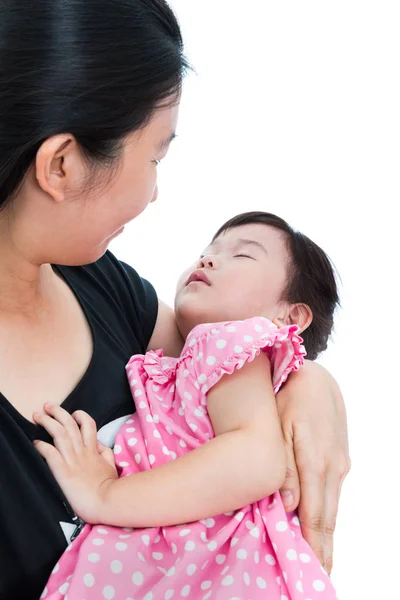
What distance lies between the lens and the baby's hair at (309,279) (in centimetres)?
166

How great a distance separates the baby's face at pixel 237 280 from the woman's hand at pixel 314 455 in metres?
0.21

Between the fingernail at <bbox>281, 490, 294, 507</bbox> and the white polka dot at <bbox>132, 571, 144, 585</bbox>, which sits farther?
the fingernail at <bbox>281, 490, 294, 507</bbox>

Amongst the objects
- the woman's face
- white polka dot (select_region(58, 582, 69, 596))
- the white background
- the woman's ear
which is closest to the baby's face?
the woman's face

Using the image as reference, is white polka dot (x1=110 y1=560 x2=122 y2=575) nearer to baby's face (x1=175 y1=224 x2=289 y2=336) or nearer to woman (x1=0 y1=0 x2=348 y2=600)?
woman (x1=0 y1=0 x2=348 y2=600)

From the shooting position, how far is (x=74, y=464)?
48.5 inches

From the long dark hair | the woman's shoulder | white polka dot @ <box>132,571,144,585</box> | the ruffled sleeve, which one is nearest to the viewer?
the long dark hair

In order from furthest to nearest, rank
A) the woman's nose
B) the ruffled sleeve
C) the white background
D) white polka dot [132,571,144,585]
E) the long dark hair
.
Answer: the white background → the woman's nose → the ruffled sleeve → white polka dot [132,571,144,585] → the long dark hair

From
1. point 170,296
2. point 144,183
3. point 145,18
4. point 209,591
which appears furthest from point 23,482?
point 170,296

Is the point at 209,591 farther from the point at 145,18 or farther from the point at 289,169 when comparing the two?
the point at 289,169

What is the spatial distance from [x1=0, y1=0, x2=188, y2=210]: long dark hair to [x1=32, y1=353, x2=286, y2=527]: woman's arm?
40 centimetres

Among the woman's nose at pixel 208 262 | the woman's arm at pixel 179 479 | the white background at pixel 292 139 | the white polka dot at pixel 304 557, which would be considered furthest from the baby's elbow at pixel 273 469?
the white background at pixel 292 139

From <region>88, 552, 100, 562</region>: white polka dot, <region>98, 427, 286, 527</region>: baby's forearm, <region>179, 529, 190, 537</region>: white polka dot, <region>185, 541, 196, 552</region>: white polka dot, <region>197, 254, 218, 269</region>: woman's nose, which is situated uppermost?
<region>197, 254, 218, 269</region>: woman's nose

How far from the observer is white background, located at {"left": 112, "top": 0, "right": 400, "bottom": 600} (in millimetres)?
2709

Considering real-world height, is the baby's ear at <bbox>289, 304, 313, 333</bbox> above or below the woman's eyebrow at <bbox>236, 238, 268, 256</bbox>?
below
